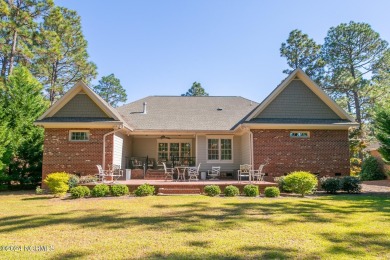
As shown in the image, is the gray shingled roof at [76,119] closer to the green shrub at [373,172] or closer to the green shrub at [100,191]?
the green shrub at [100,191]

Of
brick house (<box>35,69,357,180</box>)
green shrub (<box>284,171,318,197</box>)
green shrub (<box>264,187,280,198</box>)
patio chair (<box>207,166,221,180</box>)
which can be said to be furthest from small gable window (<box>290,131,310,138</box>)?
green shrub (<box>264,187,280,198</box>)

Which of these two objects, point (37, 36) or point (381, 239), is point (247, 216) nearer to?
point (381, 239)

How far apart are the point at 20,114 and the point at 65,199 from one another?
765 centimetres

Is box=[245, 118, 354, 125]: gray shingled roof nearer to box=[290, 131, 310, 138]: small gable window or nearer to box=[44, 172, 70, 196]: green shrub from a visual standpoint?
box=[290, 131, 310, 138]: small gable window

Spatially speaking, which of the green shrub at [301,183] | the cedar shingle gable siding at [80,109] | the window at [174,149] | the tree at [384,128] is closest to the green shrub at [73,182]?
the cedar shingle gable siding at [80,109]

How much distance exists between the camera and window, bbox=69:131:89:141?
15.0 meters

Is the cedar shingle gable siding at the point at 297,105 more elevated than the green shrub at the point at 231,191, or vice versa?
the cedar shingle gable siding at the point at 297,105

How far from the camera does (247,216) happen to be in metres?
7.82

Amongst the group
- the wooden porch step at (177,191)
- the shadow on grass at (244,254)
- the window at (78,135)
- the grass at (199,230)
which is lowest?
the shadow on grass at (244,254)

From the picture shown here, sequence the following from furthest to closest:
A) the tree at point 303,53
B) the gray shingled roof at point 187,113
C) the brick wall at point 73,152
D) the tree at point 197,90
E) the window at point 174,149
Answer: the tree at point 197,90, the tree at point 303,53, the window at point 174,149, the gray shingled roof at point 187,113, the brick wall at point 73,152

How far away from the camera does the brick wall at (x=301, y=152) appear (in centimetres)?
1526

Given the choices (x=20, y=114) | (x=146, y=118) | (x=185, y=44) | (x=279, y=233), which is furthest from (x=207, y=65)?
(x=279, y=233)

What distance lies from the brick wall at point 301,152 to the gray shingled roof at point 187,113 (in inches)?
119

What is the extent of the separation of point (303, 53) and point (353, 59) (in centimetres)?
569
